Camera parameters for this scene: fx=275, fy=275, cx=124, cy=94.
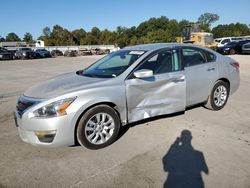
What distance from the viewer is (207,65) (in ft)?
18.8

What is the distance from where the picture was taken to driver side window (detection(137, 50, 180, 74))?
4.90 meters

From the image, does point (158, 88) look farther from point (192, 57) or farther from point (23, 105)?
point (23, 105)

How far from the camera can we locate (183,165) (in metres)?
3.64

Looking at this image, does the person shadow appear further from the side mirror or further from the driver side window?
the driver side window

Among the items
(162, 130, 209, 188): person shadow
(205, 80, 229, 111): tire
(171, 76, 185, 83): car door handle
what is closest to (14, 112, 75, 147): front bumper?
(162, 130, 209, 188): person shadow

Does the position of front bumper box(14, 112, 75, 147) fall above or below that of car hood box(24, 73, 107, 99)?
below

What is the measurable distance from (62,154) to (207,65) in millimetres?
3449

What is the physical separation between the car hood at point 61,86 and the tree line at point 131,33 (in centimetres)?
7925

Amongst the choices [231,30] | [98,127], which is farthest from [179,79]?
[231,30]

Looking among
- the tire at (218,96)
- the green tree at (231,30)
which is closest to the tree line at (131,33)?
the green tree at (231,30)

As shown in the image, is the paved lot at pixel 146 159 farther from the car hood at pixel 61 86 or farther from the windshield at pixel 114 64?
the windshield at pixel 114 64

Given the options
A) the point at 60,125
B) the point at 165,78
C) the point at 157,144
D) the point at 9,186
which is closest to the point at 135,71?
the point at 165,78

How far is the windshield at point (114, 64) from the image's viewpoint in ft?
15.8

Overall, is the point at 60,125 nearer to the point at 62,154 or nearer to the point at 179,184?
the point at 62,154
